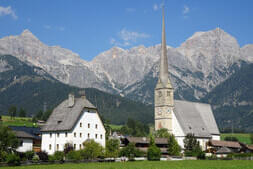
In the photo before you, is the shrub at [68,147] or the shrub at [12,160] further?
the shrub at [68,147]

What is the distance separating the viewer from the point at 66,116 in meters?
99.2

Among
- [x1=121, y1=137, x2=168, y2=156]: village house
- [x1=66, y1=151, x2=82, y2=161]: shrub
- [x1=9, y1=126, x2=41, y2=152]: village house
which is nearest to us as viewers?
[x1=66, y1=151, x2=82, y2=161]: shrub

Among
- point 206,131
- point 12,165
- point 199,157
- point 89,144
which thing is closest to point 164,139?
point 199,157

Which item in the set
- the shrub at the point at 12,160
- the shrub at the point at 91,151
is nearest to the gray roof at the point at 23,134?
the shrub at the point at 91,151

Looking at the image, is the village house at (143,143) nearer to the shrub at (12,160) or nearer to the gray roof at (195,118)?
the gray roof at (195,118)

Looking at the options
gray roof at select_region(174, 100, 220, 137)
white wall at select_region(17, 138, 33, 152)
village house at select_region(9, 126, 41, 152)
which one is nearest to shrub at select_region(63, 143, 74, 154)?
village house at select_region(9, 126, 41, 152)

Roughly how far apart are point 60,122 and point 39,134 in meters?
14.4

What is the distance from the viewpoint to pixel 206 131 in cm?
15662

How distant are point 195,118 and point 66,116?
72741mm

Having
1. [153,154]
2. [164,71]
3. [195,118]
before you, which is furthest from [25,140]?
[195,118]

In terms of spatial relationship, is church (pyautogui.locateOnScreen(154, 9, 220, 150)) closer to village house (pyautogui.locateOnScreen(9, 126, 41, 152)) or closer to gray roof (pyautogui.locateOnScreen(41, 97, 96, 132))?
gray roof (pyautogui.locateOnScreen(41, 97, 96, 132))

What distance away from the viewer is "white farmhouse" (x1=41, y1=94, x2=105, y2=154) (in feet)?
314

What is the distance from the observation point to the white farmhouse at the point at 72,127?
95750 millimetres

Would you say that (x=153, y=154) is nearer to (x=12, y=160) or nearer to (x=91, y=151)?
(x=91, y=151)
